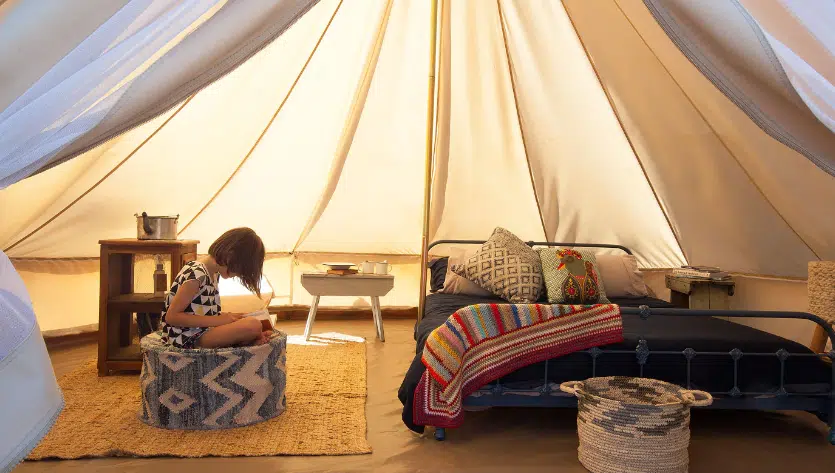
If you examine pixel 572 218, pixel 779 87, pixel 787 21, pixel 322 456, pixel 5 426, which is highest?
pixel 787 21

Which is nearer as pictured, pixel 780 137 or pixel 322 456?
pixel 780 137

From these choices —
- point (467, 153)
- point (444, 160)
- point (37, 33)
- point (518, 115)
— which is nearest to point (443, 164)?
point (444, 160)

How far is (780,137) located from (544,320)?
1340 millimetres

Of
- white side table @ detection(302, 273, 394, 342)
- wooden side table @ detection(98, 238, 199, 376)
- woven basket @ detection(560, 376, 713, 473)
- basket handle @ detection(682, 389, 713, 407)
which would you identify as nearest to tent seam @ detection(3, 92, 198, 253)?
wooden side table @ detection(98, 238, 199, 376)

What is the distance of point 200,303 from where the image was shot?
3346 millimetres

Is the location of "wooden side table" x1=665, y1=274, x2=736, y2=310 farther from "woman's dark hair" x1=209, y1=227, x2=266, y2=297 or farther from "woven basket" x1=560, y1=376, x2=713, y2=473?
"woman's dark hair" x1=209, y1=227, x2=266, y2=297

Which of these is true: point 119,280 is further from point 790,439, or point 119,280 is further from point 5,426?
point 790,439

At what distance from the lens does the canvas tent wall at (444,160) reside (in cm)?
423

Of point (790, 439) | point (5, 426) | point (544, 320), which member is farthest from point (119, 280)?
point (790, 439)

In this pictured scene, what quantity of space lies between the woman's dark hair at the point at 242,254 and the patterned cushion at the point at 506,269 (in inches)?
67.8

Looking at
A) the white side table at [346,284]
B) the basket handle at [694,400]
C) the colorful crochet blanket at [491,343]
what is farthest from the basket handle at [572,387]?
the white side table at [346,284]

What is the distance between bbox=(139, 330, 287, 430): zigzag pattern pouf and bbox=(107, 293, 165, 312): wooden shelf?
37.8 inches

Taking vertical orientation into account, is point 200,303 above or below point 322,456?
above

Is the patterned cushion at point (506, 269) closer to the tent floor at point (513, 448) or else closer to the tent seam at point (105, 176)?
the tent floor at point (513, 448)
